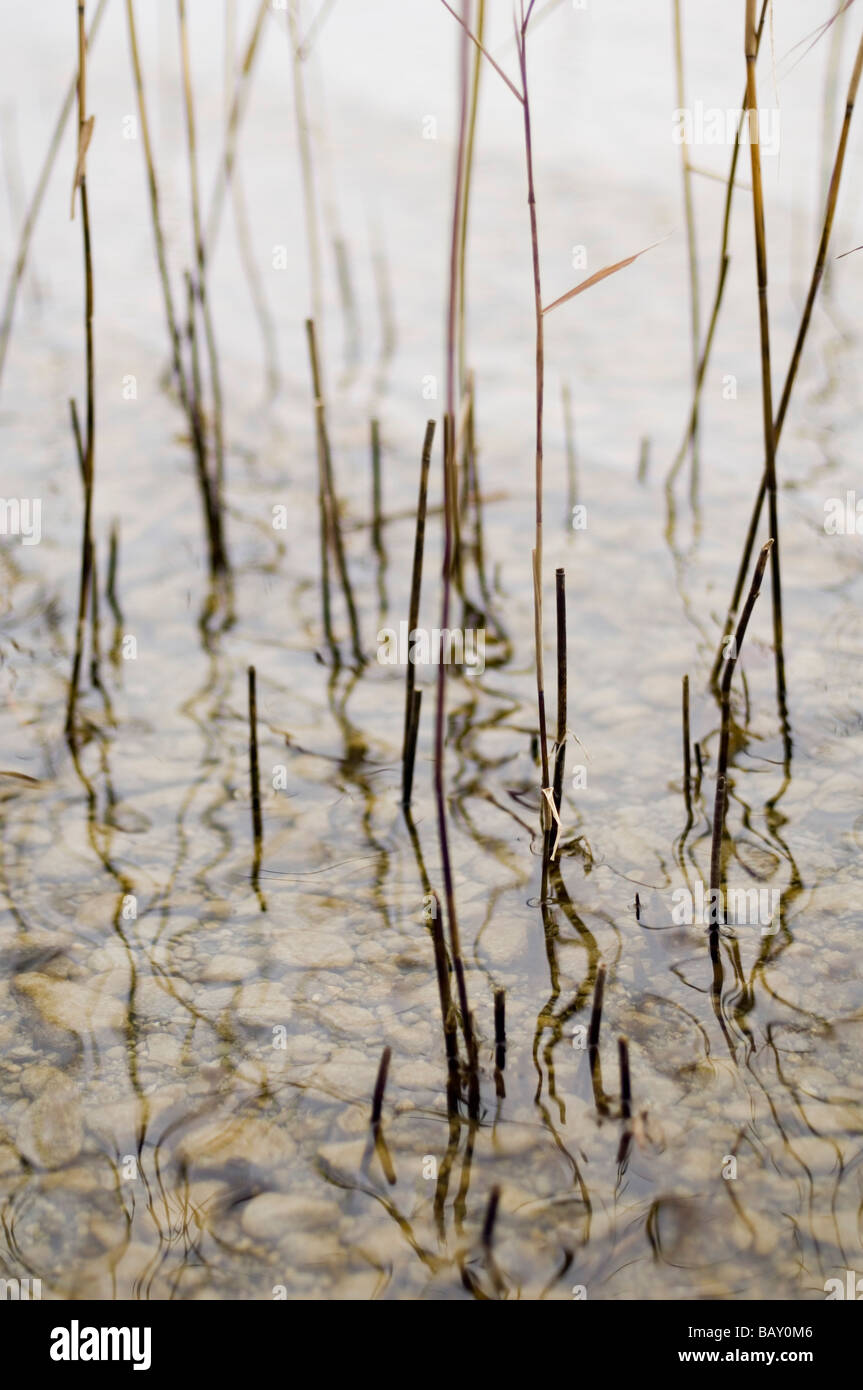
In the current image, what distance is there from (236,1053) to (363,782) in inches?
28.9

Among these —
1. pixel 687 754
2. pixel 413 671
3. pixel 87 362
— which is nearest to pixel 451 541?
pixel 413 671

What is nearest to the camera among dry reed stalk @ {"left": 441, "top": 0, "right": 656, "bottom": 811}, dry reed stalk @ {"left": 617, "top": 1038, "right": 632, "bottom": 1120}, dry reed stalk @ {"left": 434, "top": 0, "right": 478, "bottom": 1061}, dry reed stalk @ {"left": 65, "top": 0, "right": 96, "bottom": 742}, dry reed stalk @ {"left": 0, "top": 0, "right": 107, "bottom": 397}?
dry reed stalk @ {"left": 434, "top": 0, "right": 478, "bottom": 1061}

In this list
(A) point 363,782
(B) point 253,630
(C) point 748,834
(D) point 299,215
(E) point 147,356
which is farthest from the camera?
(D) point 299,215

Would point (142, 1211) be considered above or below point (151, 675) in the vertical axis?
below

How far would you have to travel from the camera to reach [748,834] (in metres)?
2.11

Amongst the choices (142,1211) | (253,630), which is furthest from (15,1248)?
(253,630)

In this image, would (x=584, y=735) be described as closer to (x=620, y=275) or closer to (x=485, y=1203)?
(x=485, y=1203)

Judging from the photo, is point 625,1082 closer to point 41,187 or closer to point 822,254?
point 822,254

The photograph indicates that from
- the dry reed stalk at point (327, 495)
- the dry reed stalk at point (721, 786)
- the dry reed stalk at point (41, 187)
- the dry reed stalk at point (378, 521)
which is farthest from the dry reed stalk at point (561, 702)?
the dry reed stalk at point (41, 187)

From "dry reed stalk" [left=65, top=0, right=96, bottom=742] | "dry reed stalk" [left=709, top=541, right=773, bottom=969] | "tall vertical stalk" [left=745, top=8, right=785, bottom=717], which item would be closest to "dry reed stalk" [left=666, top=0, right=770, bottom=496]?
"tall vertical stalk" [left=745, top=8, right=785, bottom=717]

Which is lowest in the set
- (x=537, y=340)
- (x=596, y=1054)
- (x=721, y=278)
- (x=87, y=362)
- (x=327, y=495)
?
(x=596, y=1054)

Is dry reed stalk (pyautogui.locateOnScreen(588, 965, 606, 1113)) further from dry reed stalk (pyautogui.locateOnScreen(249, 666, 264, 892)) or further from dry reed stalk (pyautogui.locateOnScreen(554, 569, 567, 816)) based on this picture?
dry reed stalk (pyautogui.locateOnScreen(249, 666, 264, 892))

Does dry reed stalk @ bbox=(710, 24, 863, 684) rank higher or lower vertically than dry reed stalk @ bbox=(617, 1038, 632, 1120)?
higher

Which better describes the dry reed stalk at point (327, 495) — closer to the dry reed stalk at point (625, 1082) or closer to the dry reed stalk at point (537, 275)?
the dry reed stalk at point (537, 275)
